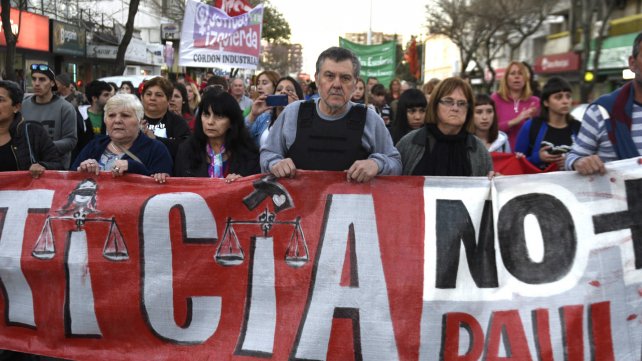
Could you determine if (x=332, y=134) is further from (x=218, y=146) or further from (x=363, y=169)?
(x=218, y=146)

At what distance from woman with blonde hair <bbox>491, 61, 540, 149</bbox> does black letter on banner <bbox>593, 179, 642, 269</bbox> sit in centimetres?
248

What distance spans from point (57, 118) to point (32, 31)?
20600mm

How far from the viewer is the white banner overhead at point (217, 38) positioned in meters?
9.80

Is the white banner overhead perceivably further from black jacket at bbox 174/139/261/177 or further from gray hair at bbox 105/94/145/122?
black jacket at bbox 174/139/261/177

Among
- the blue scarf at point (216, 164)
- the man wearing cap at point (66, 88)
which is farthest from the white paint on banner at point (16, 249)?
the man wearing cap at point (66, 88)

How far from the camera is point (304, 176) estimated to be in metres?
3.69

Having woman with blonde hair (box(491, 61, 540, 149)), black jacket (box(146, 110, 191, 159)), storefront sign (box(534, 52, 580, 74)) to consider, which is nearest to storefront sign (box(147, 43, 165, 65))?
storefront sign (box(534, 52, 580, 74))

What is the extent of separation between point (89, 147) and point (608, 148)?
300 centimetres

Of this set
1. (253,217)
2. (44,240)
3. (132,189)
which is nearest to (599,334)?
(253,217)

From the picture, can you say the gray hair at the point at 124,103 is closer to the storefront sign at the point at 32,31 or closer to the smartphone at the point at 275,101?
the smartphone at the point at 275,101

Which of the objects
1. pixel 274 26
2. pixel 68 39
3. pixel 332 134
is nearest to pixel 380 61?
pixel 332 134

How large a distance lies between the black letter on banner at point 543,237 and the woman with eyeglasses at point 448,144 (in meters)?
0.31

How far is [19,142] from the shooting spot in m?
4.42

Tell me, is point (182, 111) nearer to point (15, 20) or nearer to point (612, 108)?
point (612, 108)
